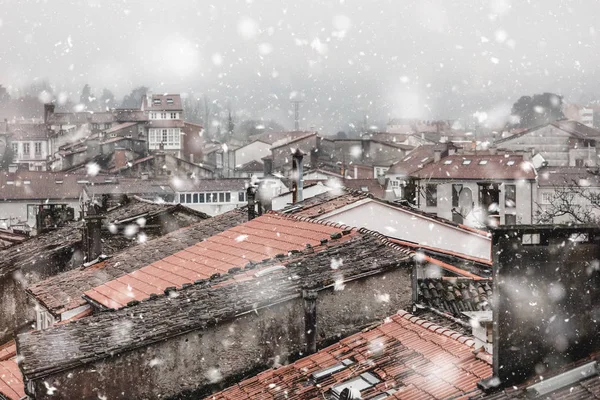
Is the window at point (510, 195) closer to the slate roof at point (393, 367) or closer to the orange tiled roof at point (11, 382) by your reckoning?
the orange tiled roof at point (11, 382)

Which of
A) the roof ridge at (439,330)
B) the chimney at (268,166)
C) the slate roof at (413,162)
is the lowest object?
the chimney at (268,166)

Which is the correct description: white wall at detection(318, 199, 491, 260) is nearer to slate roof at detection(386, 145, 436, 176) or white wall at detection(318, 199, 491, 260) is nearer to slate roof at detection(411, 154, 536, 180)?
slate roof at detection(411, 154, 536, 180)

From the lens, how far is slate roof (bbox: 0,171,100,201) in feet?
166

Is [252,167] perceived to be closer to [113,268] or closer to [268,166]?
[268,166]

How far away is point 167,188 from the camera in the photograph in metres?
49.8

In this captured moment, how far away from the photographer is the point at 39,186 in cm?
5169

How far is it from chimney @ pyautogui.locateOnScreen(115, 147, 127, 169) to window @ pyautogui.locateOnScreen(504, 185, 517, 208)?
117 ft

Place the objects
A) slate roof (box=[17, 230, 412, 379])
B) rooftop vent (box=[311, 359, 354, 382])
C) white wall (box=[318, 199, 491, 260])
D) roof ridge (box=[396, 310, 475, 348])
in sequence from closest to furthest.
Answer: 1. slate roof (box=[17, 230, 412, 379])
2. roof ridge (box=[396, 310, 475, 348])
3. rooftop vent (box=[311, 359, 354, 382])
4. white wall (box=[318, 199, 491, 260])

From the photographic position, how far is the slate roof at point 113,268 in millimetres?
12985

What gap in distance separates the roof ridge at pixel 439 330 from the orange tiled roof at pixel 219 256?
1.93m

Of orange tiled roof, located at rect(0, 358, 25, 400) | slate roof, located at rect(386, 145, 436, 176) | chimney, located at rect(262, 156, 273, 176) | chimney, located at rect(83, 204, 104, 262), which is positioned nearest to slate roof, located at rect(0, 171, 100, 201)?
chimney, located at rect(262, 156, 273, 176)

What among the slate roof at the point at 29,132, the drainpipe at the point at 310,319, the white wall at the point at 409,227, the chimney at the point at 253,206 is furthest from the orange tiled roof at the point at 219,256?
the slate roof at the point at 29,132

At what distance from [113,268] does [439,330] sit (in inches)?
323

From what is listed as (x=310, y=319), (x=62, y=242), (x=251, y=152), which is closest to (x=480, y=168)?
(x=62, y=242)
